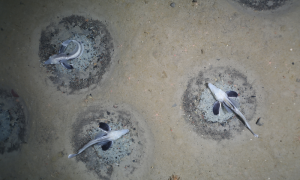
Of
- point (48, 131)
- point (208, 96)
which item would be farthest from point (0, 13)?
point (208, 96)

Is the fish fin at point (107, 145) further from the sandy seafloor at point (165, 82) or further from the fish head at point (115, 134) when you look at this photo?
the sandy seafloor at point (165, 82)

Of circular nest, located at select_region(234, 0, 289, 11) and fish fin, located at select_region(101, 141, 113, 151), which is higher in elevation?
circular nest, located at select_region(234, 0, 289, 11)

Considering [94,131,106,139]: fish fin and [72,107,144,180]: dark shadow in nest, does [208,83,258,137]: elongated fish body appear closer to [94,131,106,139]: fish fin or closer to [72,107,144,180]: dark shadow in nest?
[72,107,144,180]: dark shadow in nest

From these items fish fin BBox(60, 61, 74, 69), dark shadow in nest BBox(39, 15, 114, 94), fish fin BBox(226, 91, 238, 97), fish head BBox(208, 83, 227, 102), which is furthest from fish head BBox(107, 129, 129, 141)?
fish fin BBox(226, 91, 238, 97)

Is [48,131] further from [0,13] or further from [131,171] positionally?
[0,13]

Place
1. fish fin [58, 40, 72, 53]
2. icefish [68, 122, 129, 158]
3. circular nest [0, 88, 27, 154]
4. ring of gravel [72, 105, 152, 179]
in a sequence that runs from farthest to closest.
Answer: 1. circular nest [0, 88, 27, 154]
2. ring of gravel [72, 105, 152, 179]
3. fish fin [58, 40, 72, 53]
4. icefish [68, 122, 129, 158]

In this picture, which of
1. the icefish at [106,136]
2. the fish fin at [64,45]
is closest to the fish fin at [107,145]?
the icefish at [106,136]

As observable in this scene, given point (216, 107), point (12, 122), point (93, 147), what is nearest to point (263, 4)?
point (216, 107)
